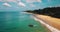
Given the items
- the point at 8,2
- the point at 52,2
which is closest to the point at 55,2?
the point at 52,2

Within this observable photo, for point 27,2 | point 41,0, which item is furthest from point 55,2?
point 27,2

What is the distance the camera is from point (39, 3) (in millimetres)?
16000

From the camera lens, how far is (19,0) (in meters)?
15.8

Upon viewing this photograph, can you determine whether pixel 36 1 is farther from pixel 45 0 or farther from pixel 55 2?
pixel 55 2

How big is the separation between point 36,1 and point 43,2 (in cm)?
77

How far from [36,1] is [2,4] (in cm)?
366

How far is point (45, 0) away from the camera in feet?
52.4

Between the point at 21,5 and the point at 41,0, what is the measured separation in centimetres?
233

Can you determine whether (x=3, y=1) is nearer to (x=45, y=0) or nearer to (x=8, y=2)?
(x=8, y=2)

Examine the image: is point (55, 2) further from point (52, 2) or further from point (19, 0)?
point (19, 0)

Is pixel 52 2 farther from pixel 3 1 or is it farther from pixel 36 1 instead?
pixel 3 1

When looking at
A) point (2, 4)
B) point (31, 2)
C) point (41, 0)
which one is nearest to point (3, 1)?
point (2, 4)

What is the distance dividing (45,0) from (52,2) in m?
0.83

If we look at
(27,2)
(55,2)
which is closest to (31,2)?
(27,2)
